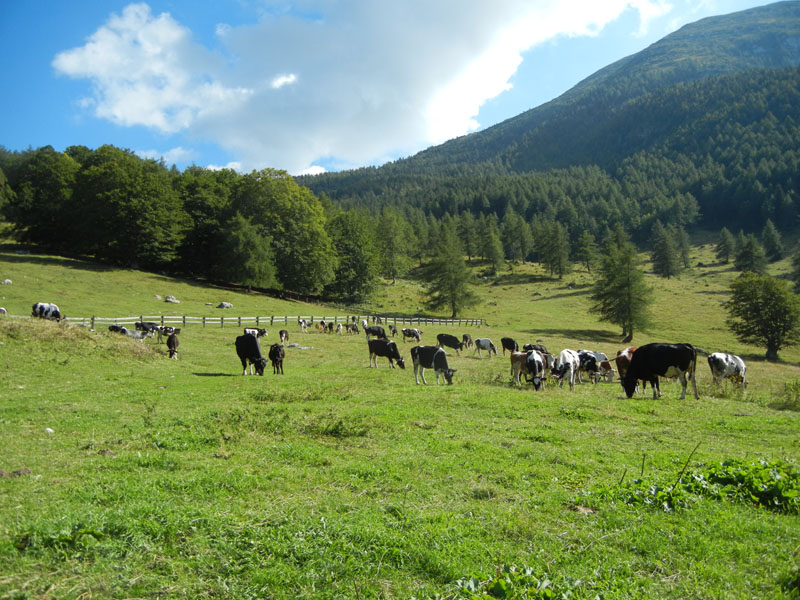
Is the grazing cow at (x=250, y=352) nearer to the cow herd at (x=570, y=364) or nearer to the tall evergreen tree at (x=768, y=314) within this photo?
the cow herd at (x=570, y=364)

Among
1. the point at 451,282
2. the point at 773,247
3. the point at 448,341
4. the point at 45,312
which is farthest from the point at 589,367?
the point at 773,247

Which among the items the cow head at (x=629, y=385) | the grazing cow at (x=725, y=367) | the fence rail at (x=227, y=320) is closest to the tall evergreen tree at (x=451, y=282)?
the fence rail at (x=227, y=320)

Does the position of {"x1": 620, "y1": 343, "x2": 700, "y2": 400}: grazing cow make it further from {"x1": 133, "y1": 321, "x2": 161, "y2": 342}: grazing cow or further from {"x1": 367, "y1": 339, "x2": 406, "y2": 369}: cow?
{"x1": 133, "y1": 321, "x2": 161, "y2": 342}: grazing cow

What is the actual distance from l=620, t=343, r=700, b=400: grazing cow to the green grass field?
789 millimetres

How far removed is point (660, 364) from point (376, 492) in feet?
47.9

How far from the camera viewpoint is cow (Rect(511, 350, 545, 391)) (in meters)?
17.6

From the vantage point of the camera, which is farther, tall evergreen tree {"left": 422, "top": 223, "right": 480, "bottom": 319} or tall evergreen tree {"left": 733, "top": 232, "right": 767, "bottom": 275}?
tall evergreen tree {"left": 733, "top": 232, "right": 767, "bottom": 275}

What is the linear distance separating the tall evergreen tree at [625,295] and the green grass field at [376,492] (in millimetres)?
43833

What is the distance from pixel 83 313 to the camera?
3453 centimetres

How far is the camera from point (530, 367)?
59.9 ft

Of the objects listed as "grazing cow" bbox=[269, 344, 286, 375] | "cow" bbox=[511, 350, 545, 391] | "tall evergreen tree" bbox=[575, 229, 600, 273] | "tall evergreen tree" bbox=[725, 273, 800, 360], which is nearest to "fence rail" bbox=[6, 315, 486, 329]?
"grazing cow" bbox=[269, 344, 286, 375]

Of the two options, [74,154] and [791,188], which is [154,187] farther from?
[791,188]

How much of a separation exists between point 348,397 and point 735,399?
49.2 ft

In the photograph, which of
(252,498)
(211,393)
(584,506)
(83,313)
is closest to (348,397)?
(211,393)
